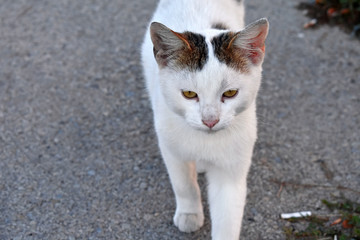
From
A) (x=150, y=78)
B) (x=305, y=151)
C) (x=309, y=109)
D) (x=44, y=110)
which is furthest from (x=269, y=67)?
(x=44, y=110)

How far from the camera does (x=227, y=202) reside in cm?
282

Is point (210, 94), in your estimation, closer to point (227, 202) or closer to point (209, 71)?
point (209, 71)

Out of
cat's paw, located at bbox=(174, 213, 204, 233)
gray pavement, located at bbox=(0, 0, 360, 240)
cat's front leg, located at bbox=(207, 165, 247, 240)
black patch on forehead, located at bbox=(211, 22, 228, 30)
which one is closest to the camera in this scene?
cat's front leg, located at bbox=(207, 165, 247, 240)

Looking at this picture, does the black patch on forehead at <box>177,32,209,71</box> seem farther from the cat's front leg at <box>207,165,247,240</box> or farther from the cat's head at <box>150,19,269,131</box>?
the cat's front leg at <box>207,165,247,240</box>

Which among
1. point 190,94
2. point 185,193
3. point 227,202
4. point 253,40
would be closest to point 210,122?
point 190,94

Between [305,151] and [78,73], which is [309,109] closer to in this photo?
[305,151]

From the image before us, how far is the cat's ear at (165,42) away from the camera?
8.01 ft

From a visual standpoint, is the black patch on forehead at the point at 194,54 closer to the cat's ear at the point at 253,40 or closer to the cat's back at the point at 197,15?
the cat's ear at the point at 253,40

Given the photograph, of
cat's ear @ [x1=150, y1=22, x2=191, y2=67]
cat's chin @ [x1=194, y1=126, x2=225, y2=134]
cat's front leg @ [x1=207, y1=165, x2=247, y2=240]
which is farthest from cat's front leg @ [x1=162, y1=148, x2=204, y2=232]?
cat's ear @ [x1=150, y1=22, x2=191, y2=67]

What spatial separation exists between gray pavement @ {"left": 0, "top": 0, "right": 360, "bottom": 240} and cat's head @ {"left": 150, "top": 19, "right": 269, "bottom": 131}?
3.34 ft

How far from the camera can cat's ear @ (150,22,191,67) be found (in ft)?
8.01

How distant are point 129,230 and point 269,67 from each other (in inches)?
83.7

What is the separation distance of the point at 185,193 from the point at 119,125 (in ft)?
3.63

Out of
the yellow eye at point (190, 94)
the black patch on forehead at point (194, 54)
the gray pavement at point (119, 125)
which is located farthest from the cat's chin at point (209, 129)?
the gray pavement at point (119, 125)
